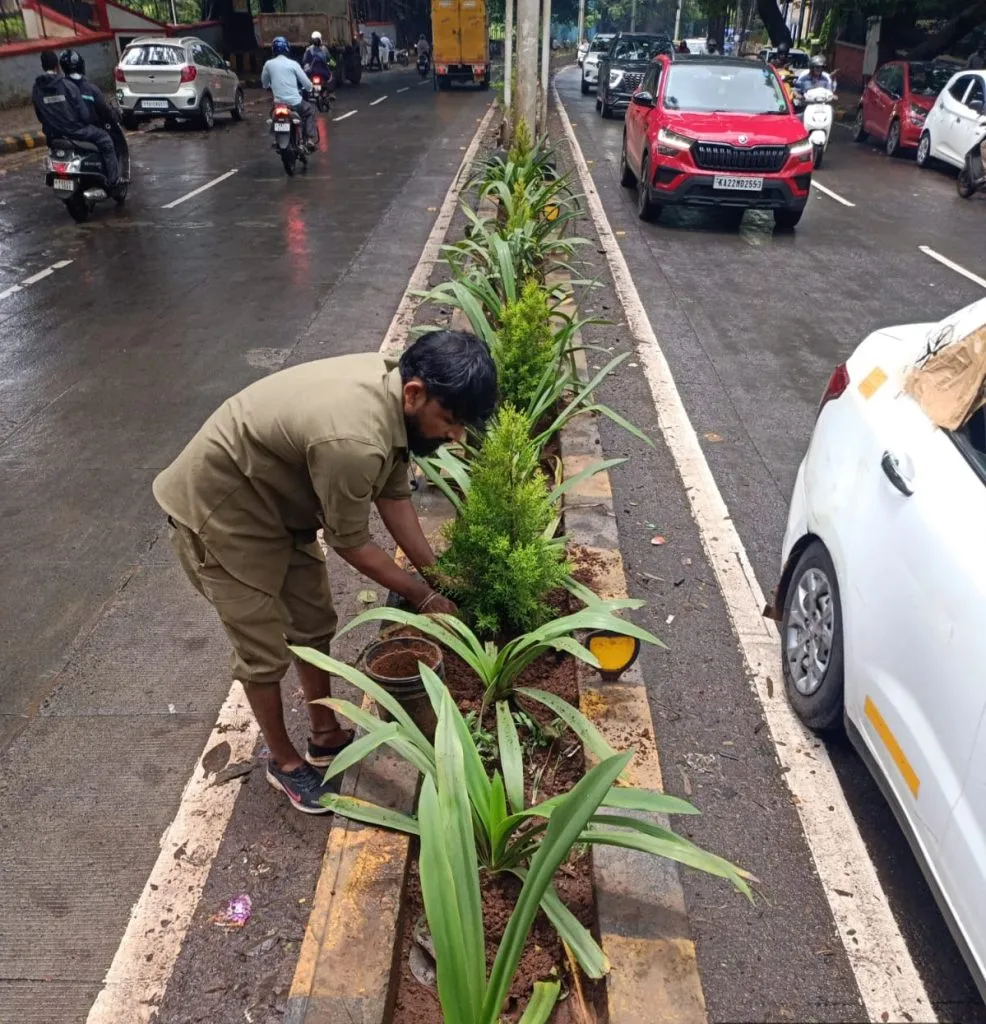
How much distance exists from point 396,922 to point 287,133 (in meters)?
13.0

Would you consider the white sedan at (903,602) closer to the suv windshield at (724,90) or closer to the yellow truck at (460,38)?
the suv windshield at (724,90)

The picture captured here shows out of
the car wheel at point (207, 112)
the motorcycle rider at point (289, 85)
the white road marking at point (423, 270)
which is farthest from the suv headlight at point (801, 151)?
the car wheel at point (207, 112)

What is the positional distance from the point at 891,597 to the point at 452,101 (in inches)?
1032

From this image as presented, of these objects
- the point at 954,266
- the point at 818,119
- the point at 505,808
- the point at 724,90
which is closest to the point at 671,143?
the point at 724,90

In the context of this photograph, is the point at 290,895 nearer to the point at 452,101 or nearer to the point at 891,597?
the point at 891,597

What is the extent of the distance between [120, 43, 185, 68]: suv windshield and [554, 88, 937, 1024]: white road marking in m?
17.5

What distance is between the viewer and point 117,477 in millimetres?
4875

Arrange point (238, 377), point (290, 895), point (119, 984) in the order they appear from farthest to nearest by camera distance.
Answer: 1. point (238, 377)
2. point (290, 895)
3. point (119, 984)

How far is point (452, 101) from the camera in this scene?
25.7 m

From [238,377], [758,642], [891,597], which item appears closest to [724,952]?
[891,597]

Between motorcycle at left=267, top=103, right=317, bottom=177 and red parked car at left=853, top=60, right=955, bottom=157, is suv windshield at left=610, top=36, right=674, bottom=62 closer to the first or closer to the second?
red parked car at left=853, top=60, right=955, bottom=157

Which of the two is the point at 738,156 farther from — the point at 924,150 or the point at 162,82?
the point at 162,82

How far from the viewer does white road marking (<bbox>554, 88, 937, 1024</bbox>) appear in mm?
2295

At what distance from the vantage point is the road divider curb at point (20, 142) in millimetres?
15536
